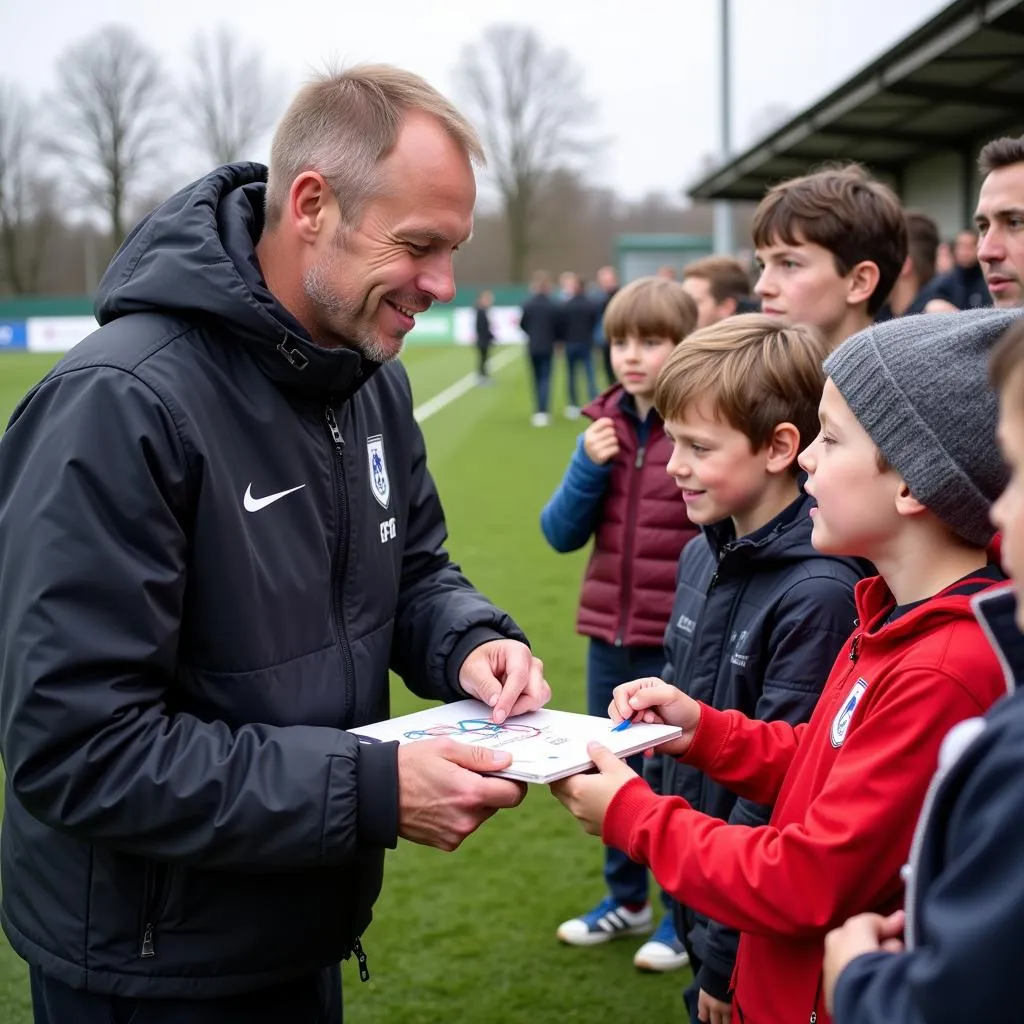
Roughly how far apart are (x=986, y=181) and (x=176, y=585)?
2834mm

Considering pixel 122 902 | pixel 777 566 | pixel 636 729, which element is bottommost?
pixel 122 902

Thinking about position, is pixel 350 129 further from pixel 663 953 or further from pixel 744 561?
pixel 663 953

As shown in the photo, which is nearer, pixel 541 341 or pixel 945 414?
pixel 945 414

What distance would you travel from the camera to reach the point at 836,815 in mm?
1882

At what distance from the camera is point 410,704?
651 cm

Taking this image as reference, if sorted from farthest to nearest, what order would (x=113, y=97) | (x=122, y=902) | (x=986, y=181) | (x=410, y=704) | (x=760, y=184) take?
(x=113, y=97) < (x=760, y=184) < (x=410, y=704) < (x=986, y=181) < (x=122, y=902)

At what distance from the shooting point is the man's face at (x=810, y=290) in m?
3.90

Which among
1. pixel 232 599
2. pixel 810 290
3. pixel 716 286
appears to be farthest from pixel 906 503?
pixel 716 286

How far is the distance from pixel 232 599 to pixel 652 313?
272 centimetres

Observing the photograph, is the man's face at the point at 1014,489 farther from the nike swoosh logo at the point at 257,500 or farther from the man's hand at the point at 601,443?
the man's hand at the point at 601,443

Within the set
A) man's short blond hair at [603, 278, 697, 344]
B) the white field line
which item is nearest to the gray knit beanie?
man's short blond hair at [603, 278, 697, 344]

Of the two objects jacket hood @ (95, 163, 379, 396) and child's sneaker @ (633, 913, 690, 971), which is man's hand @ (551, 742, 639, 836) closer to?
jacket hood @ (95, 163, 379, 396)

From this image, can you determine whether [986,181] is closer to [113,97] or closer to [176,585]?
[176,585]

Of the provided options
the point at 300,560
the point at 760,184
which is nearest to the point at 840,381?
the point at 300,560
